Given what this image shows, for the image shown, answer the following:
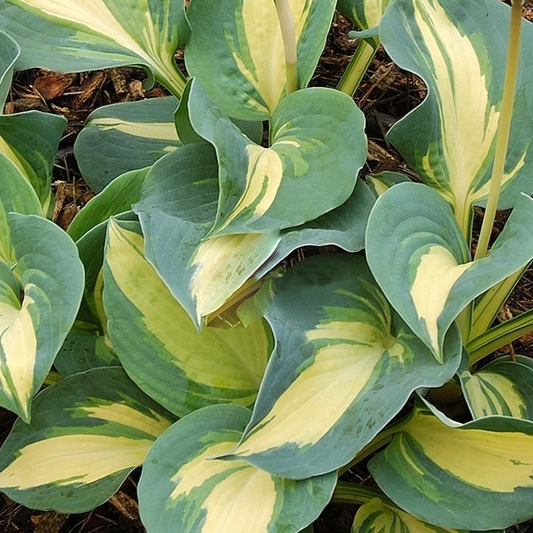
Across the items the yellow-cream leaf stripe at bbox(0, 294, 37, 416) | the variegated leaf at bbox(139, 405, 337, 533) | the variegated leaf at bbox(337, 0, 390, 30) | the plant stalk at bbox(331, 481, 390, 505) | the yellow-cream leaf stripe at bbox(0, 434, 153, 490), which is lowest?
the yellow-cream leaf stripe at bbox(0, 434, 153, 490)

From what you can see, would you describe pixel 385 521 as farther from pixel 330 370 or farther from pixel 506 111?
pixel 506 111

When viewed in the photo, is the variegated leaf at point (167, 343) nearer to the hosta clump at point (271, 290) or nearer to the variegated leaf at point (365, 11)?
the hosta clump at point (271, 290)

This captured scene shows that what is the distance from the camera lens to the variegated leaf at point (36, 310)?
758 millimetres

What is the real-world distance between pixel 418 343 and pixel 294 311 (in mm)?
140

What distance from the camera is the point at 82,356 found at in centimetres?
97

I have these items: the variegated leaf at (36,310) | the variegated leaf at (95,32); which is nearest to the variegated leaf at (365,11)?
the variegated leaf at (95,32)

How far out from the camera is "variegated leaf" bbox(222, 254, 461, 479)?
748 millimetres

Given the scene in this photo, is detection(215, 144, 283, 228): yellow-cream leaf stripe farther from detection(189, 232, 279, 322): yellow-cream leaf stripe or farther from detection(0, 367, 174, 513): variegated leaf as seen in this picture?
detection(0, 367, 174, 513): variegated leaf

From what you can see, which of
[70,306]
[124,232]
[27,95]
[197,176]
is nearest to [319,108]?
[197,176]

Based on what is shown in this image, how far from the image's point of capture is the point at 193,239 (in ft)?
2.79

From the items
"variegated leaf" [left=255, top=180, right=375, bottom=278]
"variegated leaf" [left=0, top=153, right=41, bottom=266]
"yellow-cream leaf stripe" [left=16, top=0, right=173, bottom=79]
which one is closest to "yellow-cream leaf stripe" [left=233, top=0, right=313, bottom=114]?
"yellow-cream leaf stripe" [left=16, top=0, right=173, bottom=79]

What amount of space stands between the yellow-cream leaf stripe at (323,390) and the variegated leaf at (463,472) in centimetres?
10

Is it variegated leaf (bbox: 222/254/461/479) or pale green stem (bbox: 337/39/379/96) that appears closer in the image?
variegated leaf (bbox: 222/254/461/479)

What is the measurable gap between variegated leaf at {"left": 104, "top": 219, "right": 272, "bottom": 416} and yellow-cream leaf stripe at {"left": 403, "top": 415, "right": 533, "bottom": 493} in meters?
0.22
